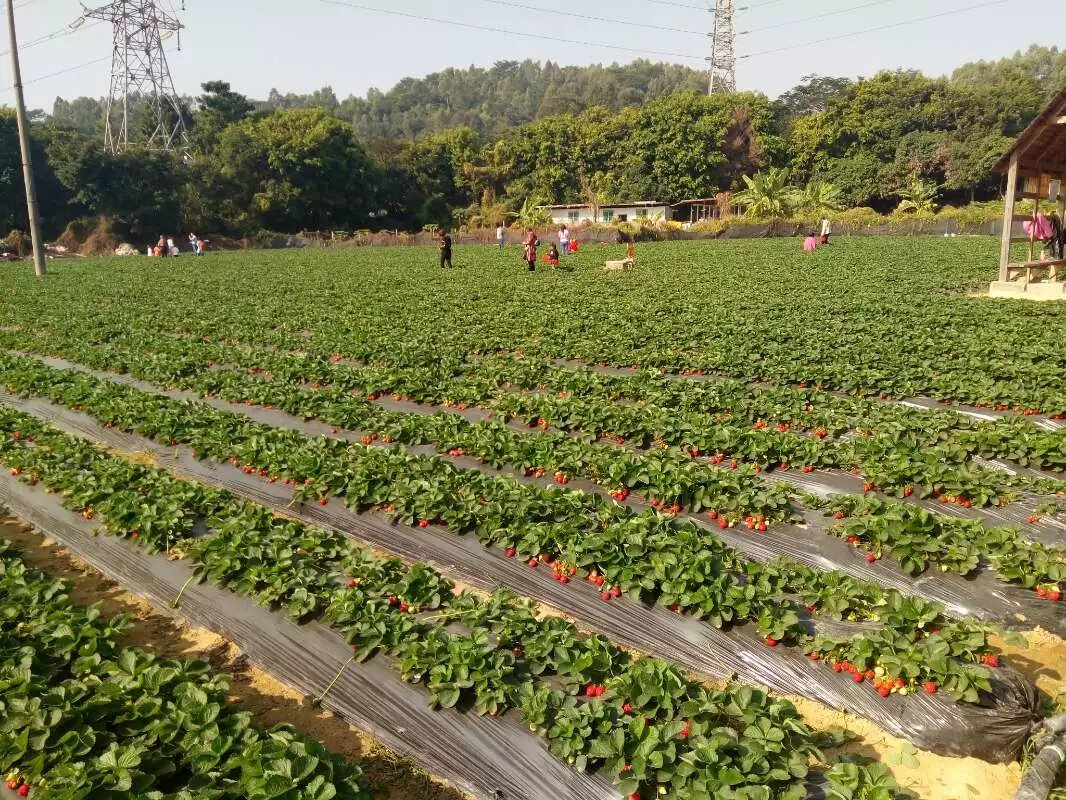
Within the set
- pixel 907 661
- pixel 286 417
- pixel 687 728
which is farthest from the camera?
pixel 286 417

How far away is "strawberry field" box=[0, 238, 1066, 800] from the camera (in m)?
3.92

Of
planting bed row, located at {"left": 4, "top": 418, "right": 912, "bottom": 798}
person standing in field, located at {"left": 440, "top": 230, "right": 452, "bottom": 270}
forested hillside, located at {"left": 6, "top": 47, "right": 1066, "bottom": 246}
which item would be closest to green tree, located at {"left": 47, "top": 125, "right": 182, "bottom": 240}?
forested hillside, located at {"left": 6, "top": 47, "right": 1066, "bottom": 246}

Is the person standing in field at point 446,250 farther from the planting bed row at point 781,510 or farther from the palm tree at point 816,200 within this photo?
the palm tree at point 816,200

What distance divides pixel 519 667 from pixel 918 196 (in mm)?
67819

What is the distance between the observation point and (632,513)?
599 centimetres

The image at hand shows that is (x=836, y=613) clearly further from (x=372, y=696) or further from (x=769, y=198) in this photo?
(x=769, y=198)

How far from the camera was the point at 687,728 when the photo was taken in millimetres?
3613

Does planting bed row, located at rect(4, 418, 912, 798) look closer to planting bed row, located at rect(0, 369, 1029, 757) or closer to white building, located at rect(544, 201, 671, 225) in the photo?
planting bed row, located at rect(0, 369, 1029, 757)

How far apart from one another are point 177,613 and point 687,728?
401 centimetres

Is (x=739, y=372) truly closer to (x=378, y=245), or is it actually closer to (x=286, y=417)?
(x=286, y=417)

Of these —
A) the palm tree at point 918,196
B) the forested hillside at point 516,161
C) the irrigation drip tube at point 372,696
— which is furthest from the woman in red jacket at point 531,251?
the palm tree at point 918,196

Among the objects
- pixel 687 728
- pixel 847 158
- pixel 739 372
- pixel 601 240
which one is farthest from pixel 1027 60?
pixel 687 728

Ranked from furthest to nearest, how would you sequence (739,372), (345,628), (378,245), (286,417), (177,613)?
1. (378,245)
2. (739,372)
3. (286,417)
4. (177,613)
5. (345,628)

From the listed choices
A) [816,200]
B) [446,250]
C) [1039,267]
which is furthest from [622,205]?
[1039,267]
